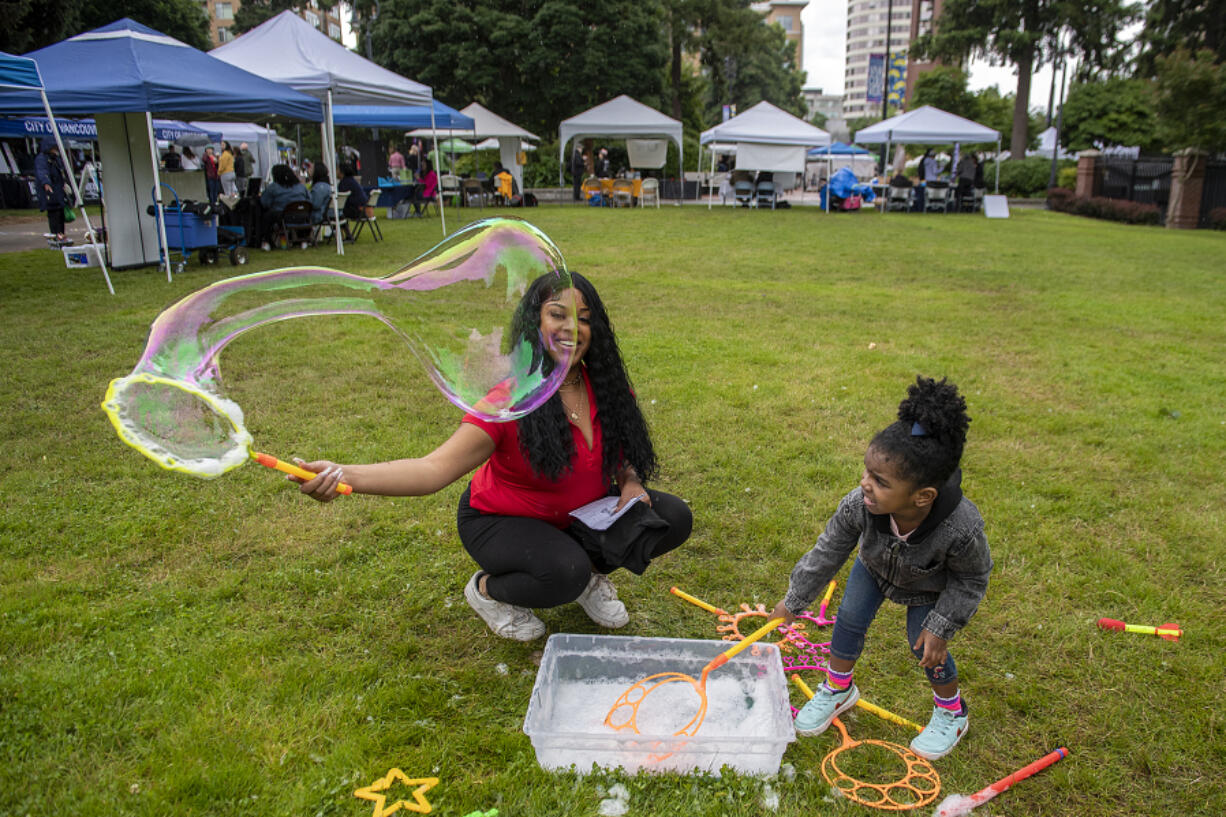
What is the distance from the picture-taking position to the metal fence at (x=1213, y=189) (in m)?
21.1

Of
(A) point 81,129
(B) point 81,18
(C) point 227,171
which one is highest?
(B) point 81,18

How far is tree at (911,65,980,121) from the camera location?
4247 cm

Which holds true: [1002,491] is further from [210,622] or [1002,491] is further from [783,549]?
[210,622]

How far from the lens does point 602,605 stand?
10.0 feet

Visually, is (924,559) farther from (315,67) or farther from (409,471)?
(315,67)

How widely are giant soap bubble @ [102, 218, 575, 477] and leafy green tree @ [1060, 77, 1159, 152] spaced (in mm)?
34792

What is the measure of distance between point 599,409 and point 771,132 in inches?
836

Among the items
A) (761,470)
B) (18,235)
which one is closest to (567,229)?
(18,235)

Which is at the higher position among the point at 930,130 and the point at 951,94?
the point at 951,94

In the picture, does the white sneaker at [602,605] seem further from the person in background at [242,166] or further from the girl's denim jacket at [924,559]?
the person in background at [242,166]

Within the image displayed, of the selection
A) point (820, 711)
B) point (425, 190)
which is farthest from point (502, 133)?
point (820, 711)

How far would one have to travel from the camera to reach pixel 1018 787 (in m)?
2.35

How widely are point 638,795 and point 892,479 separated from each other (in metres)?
1.13

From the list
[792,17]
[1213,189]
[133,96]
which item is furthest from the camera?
[792,17]
